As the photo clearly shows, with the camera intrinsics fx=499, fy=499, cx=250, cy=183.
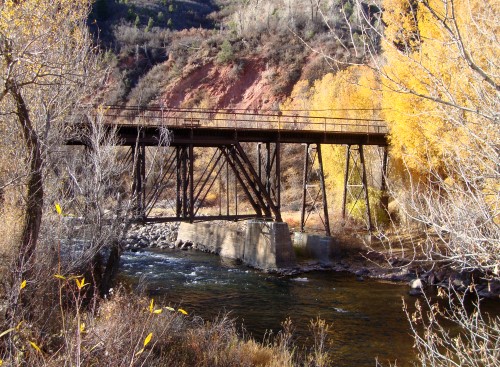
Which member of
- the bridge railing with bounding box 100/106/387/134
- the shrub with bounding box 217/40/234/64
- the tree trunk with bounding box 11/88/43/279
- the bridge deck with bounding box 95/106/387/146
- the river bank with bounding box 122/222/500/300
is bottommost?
the river bank with bounding box 122/222/500/300

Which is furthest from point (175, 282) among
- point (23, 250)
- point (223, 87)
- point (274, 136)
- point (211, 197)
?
point (223, 87)

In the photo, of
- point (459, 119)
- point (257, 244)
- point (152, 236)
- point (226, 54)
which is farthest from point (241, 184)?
point (226, 54)

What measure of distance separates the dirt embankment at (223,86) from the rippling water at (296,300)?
108 feet

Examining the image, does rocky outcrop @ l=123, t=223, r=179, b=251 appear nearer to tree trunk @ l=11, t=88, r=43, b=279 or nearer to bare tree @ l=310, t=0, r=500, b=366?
tree trunk @ l=11, t=88, r=43, b=279

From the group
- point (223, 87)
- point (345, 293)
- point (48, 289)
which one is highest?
point (223, 87)

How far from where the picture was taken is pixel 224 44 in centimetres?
5522

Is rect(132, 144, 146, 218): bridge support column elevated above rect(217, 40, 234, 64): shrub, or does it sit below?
below

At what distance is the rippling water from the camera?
10078 mm

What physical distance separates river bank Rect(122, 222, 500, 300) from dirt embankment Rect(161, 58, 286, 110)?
80.3ft

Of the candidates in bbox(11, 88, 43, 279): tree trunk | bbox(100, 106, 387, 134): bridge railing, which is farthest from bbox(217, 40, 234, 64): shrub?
bbox(11, 88, 43, 279): tree trunk

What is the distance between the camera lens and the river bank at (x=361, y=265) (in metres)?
15.1

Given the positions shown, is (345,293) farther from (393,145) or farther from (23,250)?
(23,250)

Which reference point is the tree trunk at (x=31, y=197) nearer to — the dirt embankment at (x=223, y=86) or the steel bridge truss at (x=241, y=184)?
the steel bridge truss at (x=241, y=184)

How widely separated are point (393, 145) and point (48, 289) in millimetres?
17612
